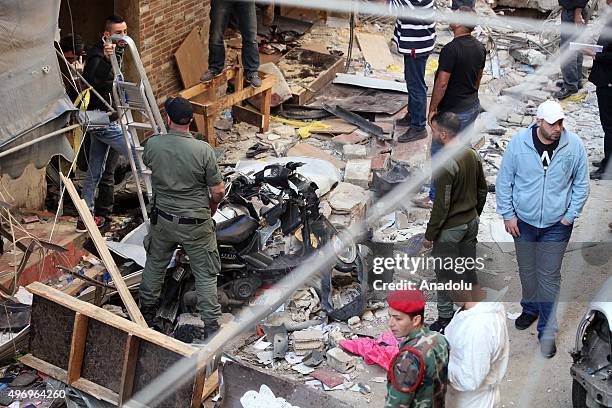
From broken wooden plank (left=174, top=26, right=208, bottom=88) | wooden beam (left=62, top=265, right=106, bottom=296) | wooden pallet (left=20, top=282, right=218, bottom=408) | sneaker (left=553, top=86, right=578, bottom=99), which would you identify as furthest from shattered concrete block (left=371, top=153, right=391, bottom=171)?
wooden pallet (left=20, top=282, right=218, bottom=408)

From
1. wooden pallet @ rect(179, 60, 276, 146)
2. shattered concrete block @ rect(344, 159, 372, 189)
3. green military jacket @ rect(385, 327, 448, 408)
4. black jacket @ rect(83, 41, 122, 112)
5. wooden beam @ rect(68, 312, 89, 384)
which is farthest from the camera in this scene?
wooden pallet @ rect(179, 60, 276, 146)

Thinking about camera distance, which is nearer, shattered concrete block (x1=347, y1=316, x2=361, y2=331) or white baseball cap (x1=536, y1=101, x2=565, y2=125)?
white baseball cap (x1=536, y1=101, x2=565, y2=125)

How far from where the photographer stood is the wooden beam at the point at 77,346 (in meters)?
7.07

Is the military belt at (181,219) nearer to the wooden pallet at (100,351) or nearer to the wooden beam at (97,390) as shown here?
the wooden pallet at (100,351)

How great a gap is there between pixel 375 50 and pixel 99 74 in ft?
20.8

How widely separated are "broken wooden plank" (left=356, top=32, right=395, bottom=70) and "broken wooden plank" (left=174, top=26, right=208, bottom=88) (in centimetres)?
313

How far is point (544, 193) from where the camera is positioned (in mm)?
7449

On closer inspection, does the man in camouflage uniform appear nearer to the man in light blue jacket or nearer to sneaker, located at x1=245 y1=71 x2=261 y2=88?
the man in light blue jacket

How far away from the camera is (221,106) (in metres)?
11.1

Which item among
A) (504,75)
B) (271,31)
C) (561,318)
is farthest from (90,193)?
(504,75)

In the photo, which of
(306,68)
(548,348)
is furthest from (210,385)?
(306,68)

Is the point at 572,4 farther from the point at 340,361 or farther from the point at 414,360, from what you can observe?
the point at 414,360

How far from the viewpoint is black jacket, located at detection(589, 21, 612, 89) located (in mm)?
10453

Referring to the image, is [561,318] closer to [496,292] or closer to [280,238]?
[496,292]
